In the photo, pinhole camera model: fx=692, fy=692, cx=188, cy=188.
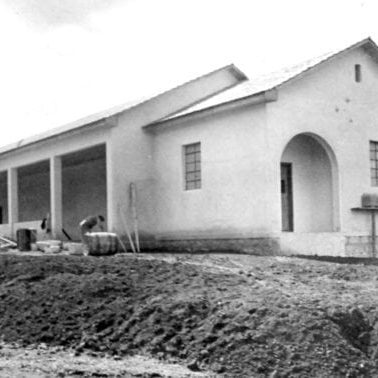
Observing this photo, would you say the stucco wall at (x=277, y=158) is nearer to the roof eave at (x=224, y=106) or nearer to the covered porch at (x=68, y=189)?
the roof eave at (x=224, y=106)

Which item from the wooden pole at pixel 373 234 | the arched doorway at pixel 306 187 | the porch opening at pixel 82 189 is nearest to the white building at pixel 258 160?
the arched doorway at pixel 306 187

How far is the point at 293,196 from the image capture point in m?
18.7

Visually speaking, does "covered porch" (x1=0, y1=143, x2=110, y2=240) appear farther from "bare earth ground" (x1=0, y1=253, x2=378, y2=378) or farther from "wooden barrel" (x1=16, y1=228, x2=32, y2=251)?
"bare earth ground" (x1=0, y1=253, x2=378, y2=378)

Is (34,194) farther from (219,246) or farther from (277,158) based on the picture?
(277,158)

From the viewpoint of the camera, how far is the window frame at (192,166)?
62.4ft

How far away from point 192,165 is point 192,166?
3cm

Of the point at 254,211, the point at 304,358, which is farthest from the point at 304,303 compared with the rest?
the point at 254,211

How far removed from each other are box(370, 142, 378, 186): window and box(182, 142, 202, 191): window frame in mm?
4836

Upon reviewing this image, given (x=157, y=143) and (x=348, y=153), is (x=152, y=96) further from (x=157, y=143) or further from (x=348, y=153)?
(x=348, y=153)

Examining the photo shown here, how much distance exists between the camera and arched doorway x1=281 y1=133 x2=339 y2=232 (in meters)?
18.6

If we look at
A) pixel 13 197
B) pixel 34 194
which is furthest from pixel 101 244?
pixel 34 194

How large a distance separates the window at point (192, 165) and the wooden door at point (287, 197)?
2299 millimetres

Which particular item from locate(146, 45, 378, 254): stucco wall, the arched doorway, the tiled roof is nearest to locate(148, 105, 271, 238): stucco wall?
locate(146, 45, 378, 254): stucco wall

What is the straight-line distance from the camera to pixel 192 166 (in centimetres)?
1925
